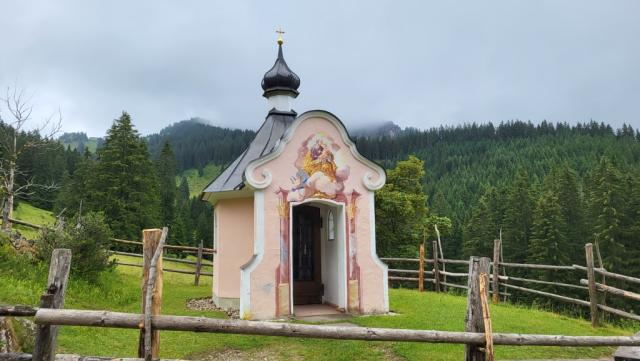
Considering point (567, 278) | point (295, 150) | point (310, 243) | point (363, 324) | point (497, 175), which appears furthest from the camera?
point (497, 175)

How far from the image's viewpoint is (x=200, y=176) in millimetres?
102812

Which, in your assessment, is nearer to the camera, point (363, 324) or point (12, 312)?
point (12, 312)

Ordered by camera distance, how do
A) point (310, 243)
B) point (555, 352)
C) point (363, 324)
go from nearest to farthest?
point (555, 352), point (363, 324), point (310, 243)

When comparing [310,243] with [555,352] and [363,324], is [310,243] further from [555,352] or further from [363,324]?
[555,352]

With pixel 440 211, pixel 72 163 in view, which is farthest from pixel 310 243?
pixel 72 163

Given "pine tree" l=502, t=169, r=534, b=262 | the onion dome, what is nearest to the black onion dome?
the onion dome

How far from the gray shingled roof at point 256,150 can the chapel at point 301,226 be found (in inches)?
2.0

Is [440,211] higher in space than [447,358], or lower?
higher

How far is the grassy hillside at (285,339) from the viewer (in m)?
7.58

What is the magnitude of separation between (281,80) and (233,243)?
5092 millimetres

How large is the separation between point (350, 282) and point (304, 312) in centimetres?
128

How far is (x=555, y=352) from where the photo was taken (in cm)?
801

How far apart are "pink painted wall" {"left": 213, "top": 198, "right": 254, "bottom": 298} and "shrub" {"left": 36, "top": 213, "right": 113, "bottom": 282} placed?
3.06 meters

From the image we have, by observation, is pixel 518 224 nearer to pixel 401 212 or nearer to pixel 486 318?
pixel 401 212
